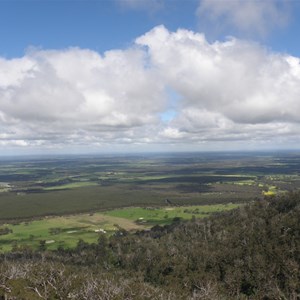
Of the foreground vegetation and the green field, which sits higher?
the foreground vegetation

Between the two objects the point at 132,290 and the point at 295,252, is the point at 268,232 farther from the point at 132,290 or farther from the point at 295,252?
Answer: the point at 132,290

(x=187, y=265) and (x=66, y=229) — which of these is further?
(x=66, y=229)

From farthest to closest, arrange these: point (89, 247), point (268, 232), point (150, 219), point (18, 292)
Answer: point (150, 219) < point (89, 247) < point (268, 232) < point (18, 292)

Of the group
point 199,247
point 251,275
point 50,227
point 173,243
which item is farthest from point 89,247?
point 251,275

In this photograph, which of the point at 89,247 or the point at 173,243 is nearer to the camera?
the point at 173,243

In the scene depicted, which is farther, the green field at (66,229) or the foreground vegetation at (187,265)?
the green field at (66,229)

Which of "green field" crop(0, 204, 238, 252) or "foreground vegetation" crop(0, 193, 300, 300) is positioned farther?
"green field" crop(0, 204, 238, 252)

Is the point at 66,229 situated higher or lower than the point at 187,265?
lower

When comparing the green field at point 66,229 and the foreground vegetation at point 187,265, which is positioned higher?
the foreground vegetation at point 187,265
